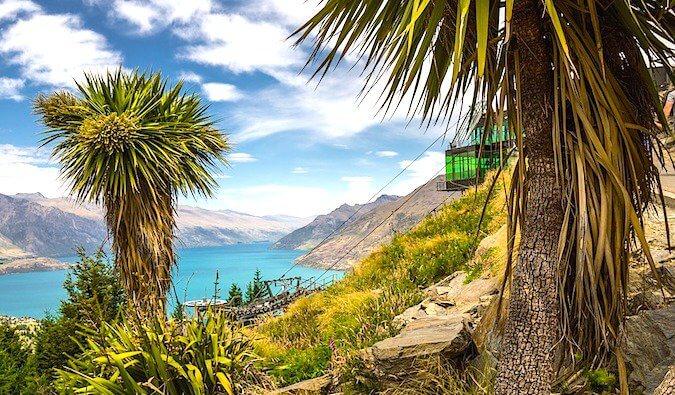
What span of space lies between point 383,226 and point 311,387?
9.90 m

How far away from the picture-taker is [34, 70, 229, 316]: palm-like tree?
8.65 metres

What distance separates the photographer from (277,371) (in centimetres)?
498

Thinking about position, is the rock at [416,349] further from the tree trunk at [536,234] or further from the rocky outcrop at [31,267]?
the rocky outcrop at [31,267]

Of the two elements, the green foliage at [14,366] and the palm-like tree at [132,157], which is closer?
the green foliage at [14,366]

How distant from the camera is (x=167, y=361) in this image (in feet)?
12.2

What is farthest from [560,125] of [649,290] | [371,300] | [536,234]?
[371,300]

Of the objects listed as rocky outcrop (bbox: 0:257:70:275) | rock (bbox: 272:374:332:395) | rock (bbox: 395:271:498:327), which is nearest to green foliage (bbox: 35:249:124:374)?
rock (bbox: 272:374:332:395)

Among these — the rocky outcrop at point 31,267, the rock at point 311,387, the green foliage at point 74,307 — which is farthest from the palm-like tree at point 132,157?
the rocky outcrop at point 31,267

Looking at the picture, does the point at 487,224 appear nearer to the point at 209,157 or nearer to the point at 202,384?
the point at 209,157

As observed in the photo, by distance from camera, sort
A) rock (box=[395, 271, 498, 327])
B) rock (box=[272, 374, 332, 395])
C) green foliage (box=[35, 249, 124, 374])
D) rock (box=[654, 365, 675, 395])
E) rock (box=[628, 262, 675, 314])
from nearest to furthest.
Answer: rock (box=[654, 365, 675, 395]) → rock (box=[628, 262, 675, 314]) → rock (box=[272, 374, 332, 395]) → rock (box=[395, 271, 498, 327]) → green foliage (box=[35, 249, 124, 374])

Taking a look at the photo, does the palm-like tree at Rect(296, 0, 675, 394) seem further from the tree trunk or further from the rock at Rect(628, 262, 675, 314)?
the rock at Rect(628, 262, 675, 314)

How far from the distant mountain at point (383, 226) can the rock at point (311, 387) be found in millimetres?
4039

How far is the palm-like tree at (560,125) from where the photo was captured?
233 centimetres

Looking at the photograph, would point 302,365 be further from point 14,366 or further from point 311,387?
point 14,366
